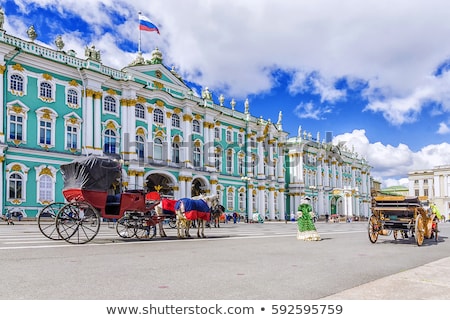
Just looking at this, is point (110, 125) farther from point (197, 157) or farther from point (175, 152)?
point (197, 157)

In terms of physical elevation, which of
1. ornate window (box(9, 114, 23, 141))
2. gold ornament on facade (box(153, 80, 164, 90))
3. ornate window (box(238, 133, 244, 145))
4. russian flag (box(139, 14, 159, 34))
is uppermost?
russian flag (box(139, 14, 159, 34))

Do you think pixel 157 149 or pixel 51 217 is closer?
pixel 51 217

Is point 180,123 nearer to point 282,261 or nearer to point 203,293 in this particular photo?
point 282,261

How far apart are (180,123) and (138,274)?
38.4m

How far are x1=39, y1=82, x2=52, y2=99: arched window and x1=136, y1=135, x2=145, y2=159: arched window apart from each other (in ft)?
29.9

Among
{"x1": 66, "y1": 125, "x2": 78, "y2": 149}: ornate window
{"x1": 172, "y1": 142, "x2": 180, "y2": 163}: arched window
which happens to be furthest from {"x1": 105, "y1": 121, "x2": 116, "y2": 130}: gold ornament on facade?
{"x1": 172, "y1": 142, "x2": 180, "y2": 163}: arched window

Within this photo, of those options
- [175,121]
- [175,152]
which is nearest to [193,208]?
[175,152]

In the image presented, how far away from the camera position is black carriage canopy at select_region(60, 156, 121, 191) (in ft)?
41.4

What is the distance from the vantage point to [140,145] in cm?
4025

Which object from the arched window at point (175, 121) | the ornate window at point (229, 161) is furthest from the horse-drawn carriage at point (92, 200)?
the ornate window at point (229, 161)

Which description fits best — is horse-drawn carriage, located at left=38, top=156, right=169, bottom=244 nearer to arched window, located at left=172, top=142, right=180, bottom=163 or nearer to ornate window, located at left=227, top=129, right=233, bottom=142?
arched window, located at left=172, top=142, right=180, bottom=163

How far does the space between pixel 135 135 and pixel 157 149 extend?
10.7 ft
